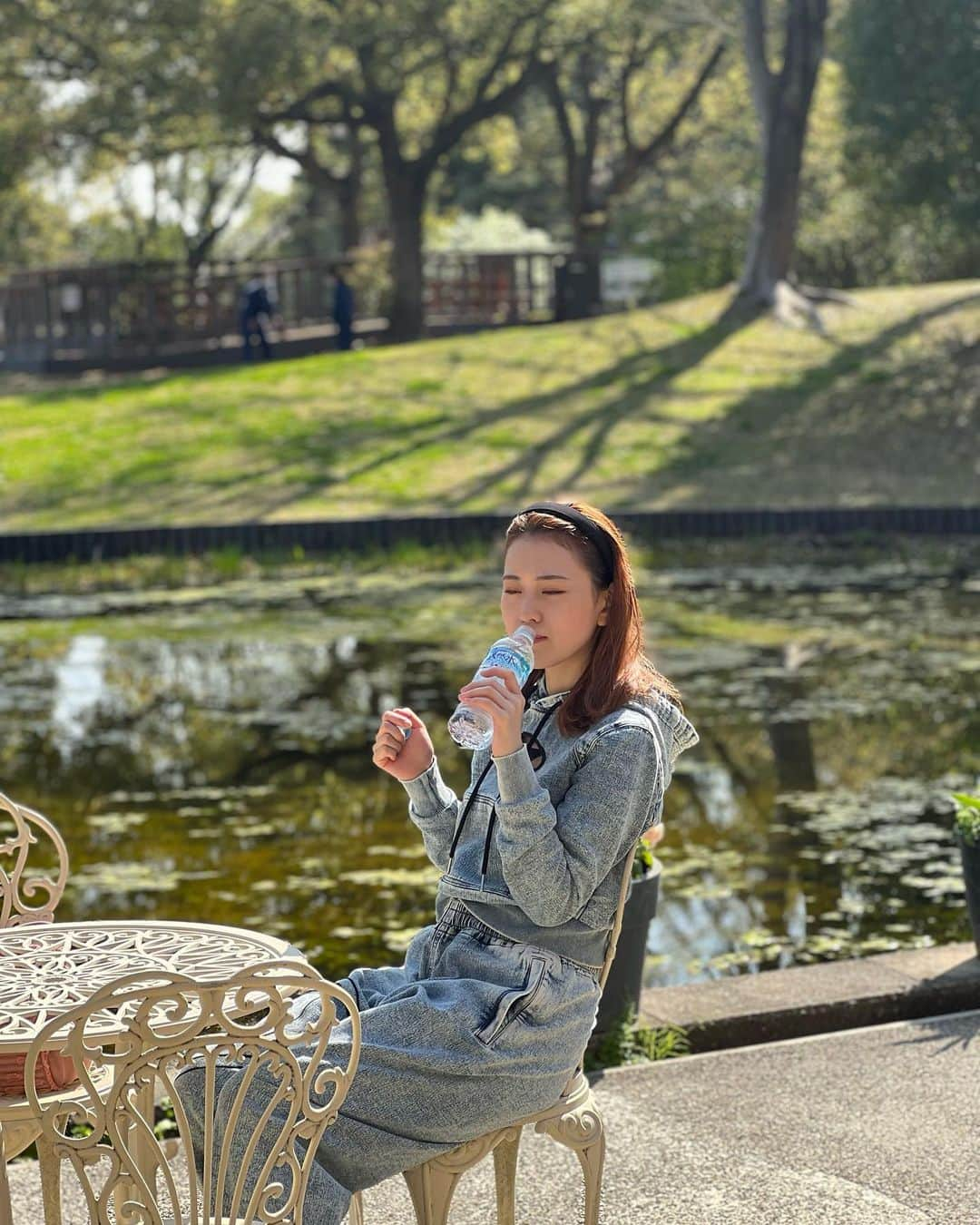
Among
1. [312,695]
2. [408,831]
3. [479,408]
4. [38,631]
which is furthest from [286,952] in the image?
[479,408]

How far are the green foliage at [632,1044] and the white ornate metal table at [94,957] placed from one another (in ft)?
5.01

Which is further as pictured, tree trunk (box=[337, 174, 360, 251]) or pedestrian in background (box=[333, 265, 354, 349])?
tree trunk (box=[337, 174, 360, 251])

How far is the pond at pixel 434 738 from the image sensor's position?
242 inches

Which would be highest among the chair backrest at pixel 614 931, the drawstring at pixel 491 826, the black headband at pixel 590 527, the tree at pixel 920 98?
the tree at pixel 920 98

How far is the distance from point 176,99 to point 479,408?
8.32 metres

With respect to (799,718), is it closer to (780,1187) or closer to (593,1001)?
(780,1187)

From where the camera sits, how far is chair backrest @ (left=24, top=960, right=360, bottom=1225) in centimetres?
224

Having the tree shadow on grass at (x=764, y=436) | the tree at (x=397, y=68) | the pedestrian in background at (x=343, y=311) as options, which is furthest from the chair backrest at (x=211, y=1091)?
the pedestrian in background at (x=343, y=311)

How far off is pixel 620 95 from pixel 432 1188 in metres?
34.0

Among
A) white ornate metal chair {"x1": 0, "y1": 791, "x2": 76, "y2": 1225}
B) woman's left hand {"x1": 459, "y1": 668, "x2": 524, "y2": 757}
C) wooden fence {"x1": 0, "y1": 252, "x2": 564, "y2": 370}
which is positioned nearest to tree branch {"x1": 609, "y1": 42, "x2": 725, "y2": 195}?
wooden fence {"x1": 0, "y1": 252, "x2": 564, "y2": 370}

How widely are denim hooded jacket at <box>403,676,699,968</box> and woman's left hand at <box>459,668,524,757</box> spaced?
0.08ft

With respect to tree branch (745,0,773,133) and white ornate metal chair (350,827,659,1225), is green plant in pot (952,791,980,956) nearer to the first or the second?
white ornate metal chair (350,827,659,1225)

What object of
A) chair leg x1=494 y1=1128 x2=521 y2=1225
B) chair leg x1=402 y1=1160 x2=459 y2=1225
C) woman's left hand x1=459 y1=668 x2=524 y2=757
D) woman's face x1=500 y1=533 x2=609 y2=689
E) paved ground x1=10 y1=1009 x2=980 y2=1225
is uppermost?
woman's face x1=500 y1=533 x2=609 y2=689

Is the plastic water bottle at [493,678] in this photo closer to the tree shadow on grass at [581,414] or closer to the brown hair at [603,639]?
the brown hair at [603,639]
